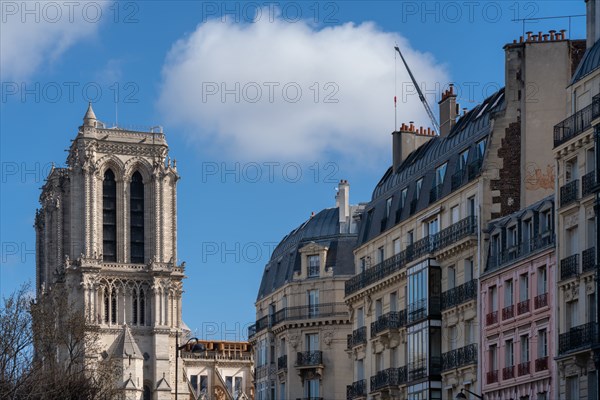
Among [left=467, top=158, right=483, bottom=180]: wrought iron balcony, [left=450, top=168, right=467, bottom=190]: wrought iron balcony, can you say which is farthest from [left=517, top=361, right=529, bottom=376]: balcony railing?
[left=450, top=168, right=467, bottom=190]: wrought iron balcony

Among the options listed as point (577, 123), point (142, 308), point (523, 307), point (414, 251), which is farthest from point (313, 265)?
point (142, 308)

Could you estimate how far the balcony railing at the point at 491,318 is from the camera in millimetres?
60094

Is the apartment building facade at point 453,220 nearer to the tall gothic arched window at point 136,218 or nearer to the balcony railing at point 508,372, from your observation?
the balcony railing at point 508,372

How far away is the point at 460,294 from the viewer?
208ft

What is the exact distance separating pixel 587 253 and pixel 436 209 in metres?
14.3

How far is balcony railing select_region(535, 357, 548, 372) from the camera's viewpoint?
5559 cm

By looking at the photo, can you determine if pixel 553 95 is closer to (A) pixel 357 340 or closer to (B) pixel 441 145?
(B) pixel 441 145

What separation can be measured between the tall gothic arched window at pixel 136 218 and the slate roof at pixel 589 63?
115 m

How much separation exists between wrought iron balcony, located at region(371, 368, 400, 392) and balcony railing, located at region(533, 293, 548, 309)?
13.4 metres

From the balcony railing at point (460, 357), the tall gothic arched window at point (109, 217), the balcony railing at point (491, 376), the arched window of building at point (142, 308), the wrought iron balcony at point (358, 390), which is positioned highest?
the tall gothic arched window at point (109, 217)

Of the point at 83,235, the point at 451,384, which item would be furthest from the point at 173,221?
the point at 451,384

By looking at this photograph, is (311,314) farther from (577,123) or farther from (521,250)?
(577,123)

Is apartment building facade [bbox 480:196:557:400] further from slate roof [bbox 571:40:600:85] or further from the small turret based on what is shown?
the small turret

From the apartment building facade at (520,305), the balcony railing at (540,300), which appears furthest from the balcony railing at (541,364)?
the balcony railing at (540,300)
